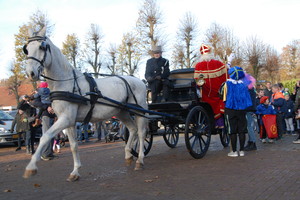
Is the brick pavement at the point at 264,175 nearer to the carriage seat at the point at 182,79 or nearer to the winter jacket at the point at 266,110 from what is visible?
the carriage seat at the point at 182,79

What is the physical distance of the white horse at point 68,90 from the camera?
5.39 metres

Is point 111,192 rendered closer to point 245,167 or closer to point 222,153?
point 245,167

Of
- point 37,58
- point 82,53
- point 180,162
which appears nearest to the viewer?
point 37,58

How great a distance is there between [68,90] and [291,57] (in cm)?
5495

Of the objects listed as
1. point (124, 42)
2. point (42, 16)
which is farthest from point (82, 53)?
point (42, 16)

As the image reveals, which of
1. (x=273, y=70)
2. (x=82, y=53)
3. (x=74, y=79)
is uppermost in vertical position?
(x=82, y=53)

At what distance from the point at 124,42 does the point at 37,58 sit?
33019 millimetres

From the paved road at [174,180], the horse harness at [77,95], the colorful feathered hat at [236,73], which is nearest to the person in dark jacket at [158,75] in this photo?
the horse harness at [77,95]

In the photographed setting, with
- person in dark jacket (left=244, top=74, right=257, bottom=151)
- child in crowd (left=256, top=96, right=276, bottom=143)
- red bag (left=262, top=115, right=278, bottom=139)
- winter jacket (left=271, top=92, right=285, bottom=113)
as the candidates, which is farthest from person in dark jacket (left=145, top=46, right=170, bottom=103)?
A: winter jacket (left=271, top=92, right=285, bottom=113)

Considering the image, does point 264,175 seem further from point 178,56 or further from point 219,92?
point 178,56

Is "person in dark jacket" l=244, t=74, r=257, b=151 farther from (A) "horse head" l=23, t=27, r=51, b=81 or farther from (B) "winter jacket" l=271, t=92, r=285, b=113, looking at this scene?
(A) "horse head" l=23, t=27, r=51, b=81

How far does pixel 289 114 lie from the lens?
13219 millimetres

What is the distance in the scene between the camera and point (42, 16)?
30.9 meters

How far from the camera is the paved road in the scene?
4.80 m
